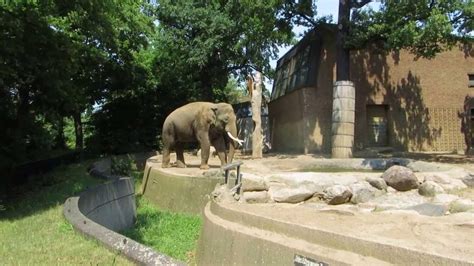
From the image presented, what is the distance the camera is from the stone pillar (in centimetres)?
2183

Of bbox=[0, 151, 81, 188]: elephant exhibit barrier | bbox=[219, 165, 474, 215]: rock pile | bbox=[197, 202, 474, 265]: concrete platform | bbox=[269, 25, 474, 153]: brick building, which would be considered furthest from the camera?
bbox=[269, 25, 474, 153]: brick building

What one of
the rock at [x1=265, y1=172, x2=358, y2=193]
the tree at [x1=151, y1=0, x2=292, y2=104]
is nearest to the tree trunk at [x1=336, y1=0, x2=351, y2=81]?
the tree at [x1=151, y1=0, x2=292, y2=104]

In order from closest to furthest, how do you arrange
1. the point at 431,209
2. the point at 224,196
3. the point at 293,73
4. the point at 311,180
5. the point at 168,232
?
the point at 224,196, the point at 431,209, the point at 168,232, the point at 311,180, the point at 293,73

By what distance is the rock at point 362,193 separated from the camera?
41.6 feet

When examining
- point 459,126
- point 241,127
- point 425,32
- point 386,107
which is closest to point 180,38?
point 241,127

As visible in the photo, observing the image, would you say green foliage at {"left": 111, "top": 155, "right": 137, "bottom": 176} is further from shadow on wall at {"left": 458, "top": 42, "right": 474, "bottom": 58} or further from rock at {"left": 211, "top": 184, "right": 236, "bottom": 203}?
shadow on wall at {"left": 458, "top": 42, "right": 474, "bottom": 58}

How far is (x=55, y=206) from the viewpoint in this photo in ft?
37.6

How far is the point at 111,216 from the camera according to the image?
12227mm

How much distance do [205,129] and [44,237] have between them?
7931 mm

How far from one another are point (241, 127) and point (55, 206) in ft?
62.6

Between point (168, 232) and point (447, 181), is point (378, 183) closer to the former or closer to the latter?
point (447, 181)

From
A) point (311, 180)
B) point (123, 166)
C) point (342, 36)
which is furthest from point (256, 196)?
point (342, 36)

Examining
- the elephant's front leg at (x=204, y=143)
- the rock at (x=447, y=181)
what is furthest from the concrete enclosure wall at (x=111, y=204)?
the rock at (x=447, y=181)

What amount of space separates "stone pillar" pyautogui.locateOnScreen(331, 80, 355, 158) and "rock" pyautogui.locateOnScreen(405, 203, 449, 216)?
1039 centimetres
